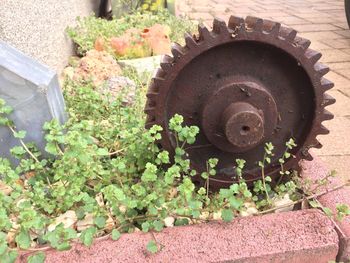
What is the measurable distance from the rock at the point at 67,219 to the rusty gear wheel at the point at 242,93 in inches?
18.3

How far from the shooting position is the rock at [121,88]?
9.10 feet

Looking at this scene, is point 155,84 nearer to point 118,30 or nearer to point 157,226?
point 157,226

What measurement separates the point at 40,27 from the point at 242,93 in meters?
1.98

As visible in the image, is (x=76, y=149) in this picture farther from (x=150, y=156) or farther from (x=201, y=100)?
(x=201, y=100)

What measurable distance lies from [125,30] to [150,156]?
282 cm

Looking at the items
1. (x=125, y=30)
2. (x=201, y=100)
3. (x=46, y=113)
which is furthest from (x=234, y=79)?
(x=125, y=30)

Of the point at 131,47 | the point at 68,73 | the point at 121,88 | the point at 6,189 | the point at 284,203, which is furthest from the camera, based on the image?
the point at 131,47

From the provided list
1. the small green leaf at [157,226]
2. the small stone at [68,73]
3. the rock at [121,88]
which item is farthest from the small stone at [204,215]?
the small stone at [68,73]

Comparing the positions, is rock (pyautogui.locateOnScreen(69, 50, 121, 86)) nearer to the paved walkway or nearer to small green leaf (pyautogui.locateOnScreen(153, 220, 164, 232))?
the paved walkway

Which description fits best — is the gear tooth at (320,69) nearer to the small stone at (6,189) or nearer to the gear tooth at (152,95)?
the gear tooth at (152,95)

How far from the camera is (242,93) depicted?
1785mm

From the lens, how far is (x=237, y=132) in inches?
68.0

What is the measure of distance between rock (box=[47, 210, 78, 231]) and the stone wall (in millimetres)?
1138

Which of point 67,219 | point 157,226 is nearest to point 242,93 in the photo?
point 157,226
